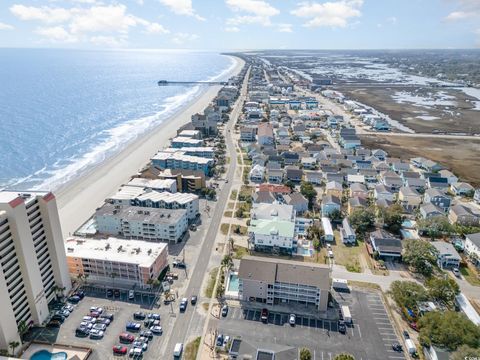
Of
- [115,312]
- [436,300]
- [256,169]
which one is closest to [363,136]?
[256,169]

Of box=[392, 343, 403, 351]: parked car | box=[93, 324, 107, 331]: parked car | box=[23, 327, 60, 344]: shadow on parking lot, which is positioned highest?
box=[93, 324, 107, 331]: parked car

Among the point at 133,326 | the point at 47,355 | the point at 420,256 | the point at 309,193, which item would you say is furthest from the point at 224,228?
the point at 47,355

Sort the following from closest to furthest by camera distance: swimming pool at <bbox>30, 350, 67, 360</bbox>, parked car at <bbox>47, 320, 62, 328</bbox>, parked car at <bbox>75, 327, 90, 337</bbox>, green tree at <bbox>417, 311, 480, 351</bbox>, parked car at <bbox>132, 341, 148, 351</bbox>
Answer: green tree at <bbox>417, 311, 480, 351</bbox>
swimming pool at <bbox>30, 350, 67, 360</bbox>
parked car at <bbox>132, 341, 148, 351</bbox>
parked car at <bbox>75, 327, 90, 337</bbox>
parked car at <bbox>47, 320, 62, 328</bbox>

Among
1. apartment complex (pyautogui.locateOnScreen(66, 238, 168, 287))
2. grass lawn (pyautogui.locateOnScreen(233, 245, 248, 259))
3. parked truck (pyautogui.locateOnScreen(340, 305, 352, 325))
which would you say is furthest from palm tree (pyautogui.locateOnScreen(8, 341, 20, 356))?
parked truck (pyautogui.locateOnScreen(340, 305, 352, 325))

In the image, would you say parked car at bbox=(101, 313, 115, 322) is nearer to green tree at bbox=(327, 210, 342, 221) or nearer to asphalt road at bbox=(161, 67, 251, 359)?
asphalt road at bbox=(161, 67, 251, 359)

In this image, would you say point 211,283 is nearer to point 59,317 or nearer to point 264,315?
point 264,315

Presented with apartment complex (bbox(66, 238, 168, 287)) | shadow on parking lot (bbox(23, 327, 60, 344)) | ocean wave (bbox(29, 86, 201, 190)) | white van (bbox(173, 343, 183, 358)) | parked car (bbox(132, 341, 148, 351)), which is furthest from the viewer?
ocean wave (bbox(29, 86, 201, 190))
